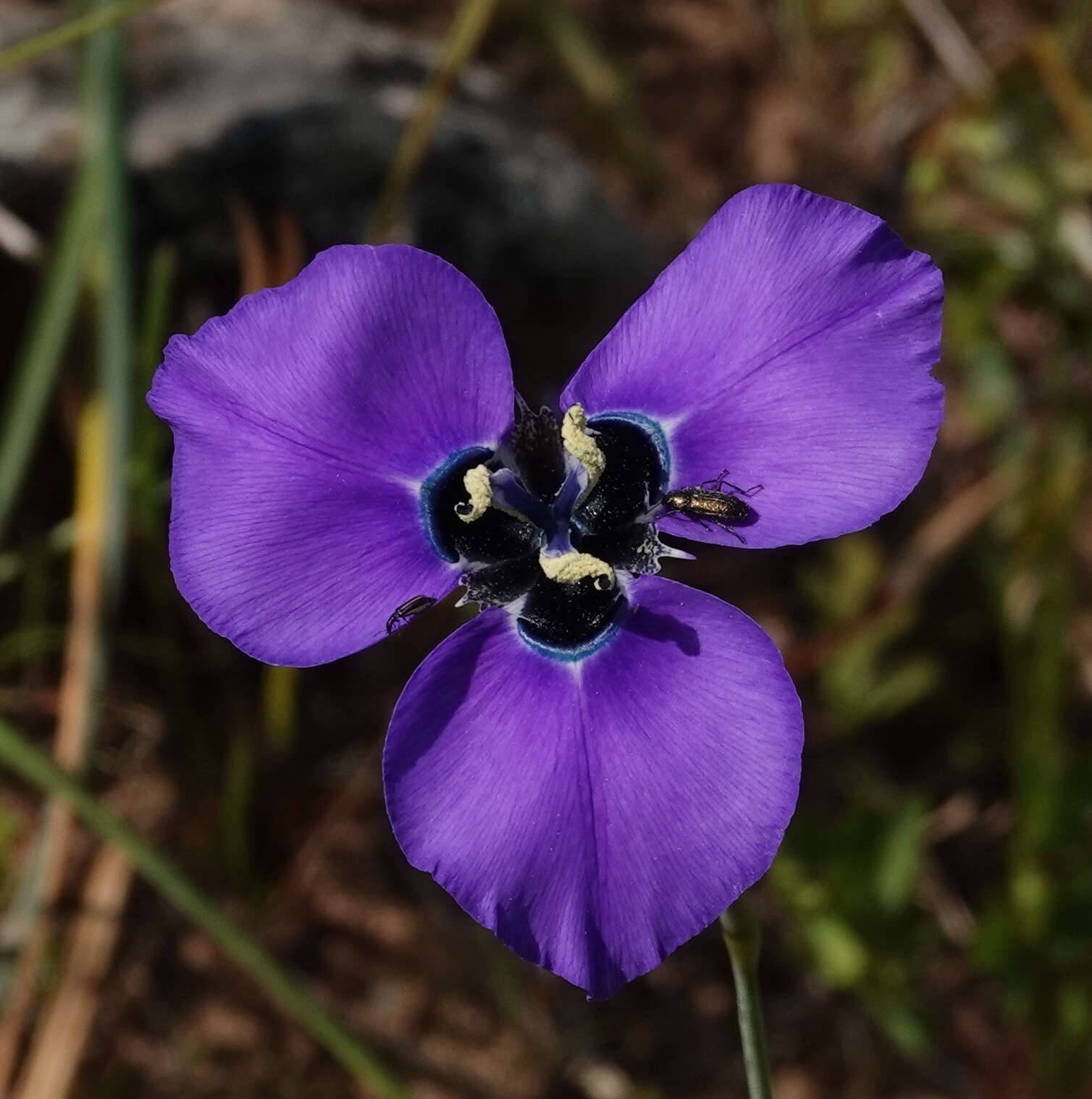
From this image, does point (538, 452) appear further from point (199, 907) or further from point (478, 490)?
point (199, 907)

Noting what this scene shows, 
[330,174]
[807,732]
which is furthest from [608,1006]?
[330,174]

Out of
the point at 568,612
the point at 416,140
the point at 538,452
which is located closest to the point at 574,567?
the point at 568,612

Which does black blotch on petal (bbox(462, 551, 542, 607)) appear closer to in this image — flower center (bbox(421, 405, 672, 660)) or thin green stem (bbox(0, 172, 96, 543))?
flower center (bbox(421, 405, 672, 660))

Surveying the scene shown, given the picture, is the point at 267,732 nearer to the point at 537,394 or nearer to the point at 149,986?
the point at 149,986

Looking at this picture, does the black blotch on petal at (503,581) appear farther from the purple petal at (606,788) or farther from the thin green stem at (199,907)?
the thin green stem at (199,907)

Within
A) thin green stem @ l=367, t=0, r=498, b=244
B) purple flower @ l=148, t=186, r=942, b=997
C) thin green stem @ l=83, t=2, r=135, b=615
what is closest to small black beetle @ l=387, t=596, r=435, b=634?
purple flower @ l=148, t=186, r=942, b=997

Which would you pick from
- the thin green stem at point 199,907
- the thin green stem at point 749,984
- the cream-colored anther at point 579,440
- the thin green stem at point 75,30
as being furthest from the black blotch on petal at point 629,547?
the thin green stem at point 75,30

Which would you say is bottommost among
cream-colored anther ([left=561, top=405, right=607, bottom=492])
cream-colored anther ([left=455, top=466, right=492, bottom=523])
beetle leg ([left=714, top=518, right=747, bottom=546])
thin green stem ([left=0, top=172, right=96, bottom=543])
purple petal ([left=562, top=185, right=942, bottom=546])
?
thin green stem ([left=0, top=172, right=96, bottom=543])
